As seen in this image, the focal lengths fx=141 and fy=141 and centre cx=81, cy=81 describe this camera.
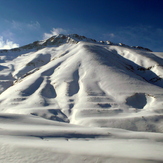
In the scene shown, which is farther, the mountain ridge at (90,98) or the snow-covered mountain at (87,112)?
the mountain ridge at (90,98)

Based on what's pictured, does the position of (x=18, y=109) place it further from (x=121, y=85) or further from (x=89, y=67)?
(x=89, y=67)

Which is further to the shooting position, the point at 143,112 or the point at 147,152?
the point at 143,112

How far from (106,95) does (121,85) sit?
6.31ft

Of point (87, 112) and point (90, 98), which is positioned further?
point (90, 98)

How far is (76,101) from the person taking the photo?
8844mm

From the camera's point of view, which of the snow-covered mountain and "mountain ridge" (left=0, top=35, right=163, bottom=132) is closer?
the snow-covered mountain

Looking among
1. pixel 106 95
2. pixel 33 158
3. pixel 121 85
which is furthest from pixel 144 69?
pixel 33 158

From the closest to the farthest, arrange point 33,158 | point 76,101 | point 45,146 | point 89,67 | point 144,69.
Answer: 1. point 33,158
2. point 45,146
3. point 76,101
4. point 89,67
5. point 144,69

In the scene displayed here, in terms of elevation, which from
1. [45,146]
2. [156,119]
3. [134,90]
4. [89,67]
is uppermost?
[89,67]

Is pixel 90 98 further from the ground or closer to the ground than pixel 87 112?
further from the ground

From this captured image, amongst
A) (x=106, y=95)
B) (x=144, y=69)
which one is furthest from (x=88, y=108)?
(x=144, y=69)

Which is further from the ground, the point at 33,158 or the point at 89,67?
→ the point at 89,67

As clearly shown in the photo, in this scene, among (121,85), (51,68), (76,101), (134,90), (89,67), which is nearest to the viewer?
(76,101)

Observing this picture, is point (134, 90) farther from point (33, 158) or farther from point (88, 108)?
point (33, 158)
